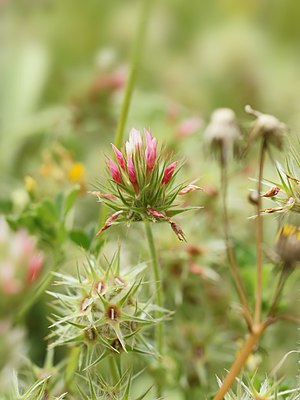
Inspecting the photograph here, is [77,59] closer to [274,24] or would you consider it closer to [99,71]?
[99,71]

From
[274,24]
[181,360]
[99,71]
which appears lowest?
[181,360]

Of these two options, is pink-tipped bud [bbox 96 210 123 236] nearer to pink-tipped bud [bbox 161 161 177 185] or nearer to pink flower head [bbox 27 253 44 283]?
pink-tipped bud [bbox 161 161 177 185]

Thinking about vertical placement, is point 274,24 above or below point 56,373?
above

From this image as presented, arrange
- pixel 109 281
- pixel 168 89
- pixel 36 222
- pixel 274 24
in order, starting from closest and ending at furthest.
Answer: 1. pixel 109 281
2. pixel 36 222
3. pixel 168 89
4. pixel 274 24

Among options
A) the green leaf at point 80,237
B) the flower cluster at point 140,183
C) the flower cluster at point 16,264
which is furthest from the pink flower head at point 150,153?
the flower cluster at point 16,264

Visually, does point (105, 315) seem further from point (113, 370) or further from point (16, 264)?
point (16, 264)

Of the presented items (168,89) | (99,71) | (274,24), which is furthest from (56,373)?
(274,24)

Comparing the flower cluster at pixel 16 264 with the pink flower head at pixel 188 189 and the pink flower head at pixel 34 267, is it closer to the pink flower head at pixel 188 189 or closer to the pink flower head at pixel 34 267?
the pink flower head at pixel 34 267
